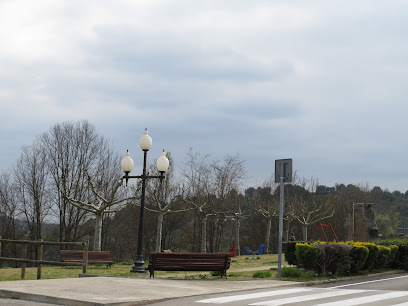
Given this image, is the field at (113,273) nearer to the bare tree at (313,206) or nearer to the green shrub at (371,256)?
the green shrub at (371,256)

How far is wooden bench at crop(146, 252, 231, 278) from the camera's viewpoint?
15211 millimetres

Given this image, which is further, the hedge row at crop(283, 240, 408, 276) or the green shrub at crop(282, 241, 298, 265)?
the green shrub at crop(282, 241, 298, 265)

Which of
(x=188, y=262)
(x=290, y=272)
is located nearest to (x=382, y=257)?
(x=290, y=272)

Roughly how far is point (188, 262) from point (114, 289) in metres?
4.31

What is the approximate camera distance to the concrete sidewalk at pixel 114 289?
965 cm

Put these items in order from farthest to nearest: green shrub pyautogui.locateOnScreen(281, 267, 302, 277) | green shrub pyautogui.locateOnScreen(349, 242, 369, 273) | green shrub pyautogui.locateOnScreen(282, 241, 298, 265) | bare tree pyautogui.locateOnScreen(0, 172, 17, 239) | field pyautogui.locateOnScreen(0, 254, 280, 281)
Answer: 1. bare tree pyautogui.locateOnScreen(0, 172, 17, 239)
2. green shrub pyautogui.locateOnScreen(282, 241, 298, 265)
3. green shrub pyautogui.locateOnScreen(349, 242, 369, 273)
4. field pyautogui.locateOnScreen(0, 254, 280, 281)
5. green shrub pyautogui.locateOnScreen(281, 267, 302, 277)

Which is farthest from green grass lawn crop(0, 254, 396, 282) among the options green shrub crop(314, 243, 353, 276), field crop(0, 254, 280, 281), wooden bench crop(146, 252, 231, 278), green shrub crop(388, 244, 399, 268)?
green shrub crop(388, 244, 399, 268)

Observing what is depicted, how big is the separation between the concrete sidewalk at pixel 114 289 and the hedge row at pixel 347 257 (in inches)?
76.3

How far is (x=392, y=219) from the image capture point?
60.6 m

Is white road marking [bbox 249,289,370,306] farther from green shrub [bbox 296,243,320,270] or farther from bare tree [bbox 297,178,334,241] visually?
bare tree [bbox 297,178,334,241]

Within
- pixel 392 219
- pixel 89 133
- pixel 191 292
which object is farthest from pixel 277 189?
pixel 191 292

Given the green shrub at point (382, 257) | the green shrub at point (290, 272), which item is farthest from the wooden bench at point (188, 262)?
the green shrub at point (382, 257)

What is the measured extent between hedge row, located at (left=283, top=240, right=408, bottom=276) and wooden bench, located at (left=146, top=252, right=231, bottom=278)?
8.13 feet

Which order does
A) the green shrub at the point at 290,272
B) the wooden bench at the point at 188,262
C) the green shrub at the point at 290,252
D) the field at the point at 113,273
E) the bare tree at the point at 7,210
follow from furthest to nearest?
the bare tree at the point at 7,210, the green shrub at the point at 290,252, the field at the point at 113,273, the green shrub at the point at 290,272, the wooden bench at the point at 188,262
